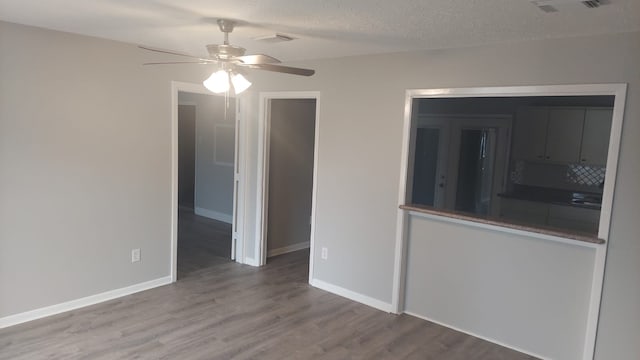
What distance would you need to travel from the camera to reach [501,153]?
19.8ft

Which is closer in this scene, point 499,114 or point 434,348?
point 434,348

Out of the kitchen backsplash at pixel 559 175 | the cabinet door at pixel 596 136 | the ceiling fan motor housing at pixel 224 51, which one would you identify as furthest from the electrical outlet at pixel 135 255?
the cabinet door at pixel 596 136

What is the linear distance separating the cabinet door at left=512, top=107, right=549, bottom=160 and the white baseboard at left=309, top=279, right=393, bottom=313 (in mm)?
2916

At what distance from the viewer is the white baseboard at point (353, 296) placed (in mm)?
4129

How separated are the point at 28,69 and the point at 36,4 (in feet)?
2.94

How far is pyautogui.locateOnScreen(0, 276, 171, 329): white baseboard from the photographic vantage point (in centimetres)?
352

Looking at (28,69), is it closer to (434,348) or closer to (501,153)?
(434,348)

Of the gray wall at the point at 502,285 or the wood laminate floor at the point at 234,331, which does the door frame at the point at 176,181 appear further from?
the gray wall at the point at 502,285

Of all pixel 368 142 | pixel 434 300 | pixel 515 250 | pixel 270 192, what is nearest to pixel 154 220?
pixel 270 192

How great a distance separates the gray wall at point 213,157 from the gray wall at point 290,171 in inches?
69.3

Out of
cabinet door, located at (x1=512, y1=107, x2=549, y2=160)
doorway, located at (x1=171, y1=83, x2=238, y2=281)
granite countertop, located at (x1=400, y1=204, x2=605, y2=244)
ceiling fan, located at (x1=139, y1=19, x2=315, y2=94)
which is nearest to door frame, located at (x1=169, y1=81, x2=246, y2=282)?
doorway, located at (x1=171, y1=83, x2=238, y2=281)

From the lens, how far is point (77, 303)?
3881 millimetres

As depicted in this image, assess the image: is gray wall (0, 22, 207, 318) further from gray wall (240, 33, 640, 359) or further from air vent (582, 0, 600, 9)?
air vent (582, 0, 600, 9)

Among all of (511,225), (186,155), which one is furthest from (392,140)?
(186,155)
